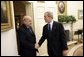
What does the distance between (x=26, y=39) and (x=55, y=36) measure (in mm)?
499

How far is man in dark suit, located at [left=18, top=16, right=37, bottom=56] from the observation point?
9.32 ft

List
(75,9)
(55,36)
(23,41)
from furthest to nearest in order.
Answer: (75,9) → (55,36) → (23,41)

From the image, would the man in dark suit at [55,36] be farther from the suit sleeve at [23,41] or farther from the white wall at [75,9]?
the white wall at [75,9]

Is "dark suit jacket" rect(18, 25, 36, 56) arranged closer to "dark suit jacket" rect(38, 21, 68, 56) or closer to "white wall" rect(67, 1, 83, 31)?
"dark suit jacket" rect(38, 21, 68, 56)

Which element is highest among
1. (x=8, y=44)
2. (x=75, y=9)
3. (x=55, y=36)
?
(x=75, y=9)

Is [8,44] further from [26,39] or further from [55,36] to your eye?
[55,36]

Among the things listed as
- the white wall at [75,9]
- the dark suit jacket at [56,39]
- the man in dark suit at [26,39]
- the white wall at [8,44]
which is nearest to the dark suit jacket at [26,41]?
the man in dark suit at [26,39]

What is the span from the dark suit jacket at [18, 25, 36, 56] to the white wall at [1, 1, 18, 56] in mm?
192

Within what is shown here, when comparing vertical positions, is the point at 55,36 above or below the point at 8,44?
above

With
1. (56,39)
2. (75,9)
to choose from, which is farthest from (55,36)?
(75,9)

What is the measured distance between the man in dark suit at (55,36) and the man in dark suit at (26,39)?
0.31 metres

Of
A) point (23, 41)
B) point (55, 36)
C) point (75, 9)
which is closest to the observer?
point (23, 41)

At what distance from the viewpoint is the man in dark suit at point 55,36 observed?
2.98 meters

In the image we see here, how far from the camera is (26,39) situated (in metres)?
2.88
